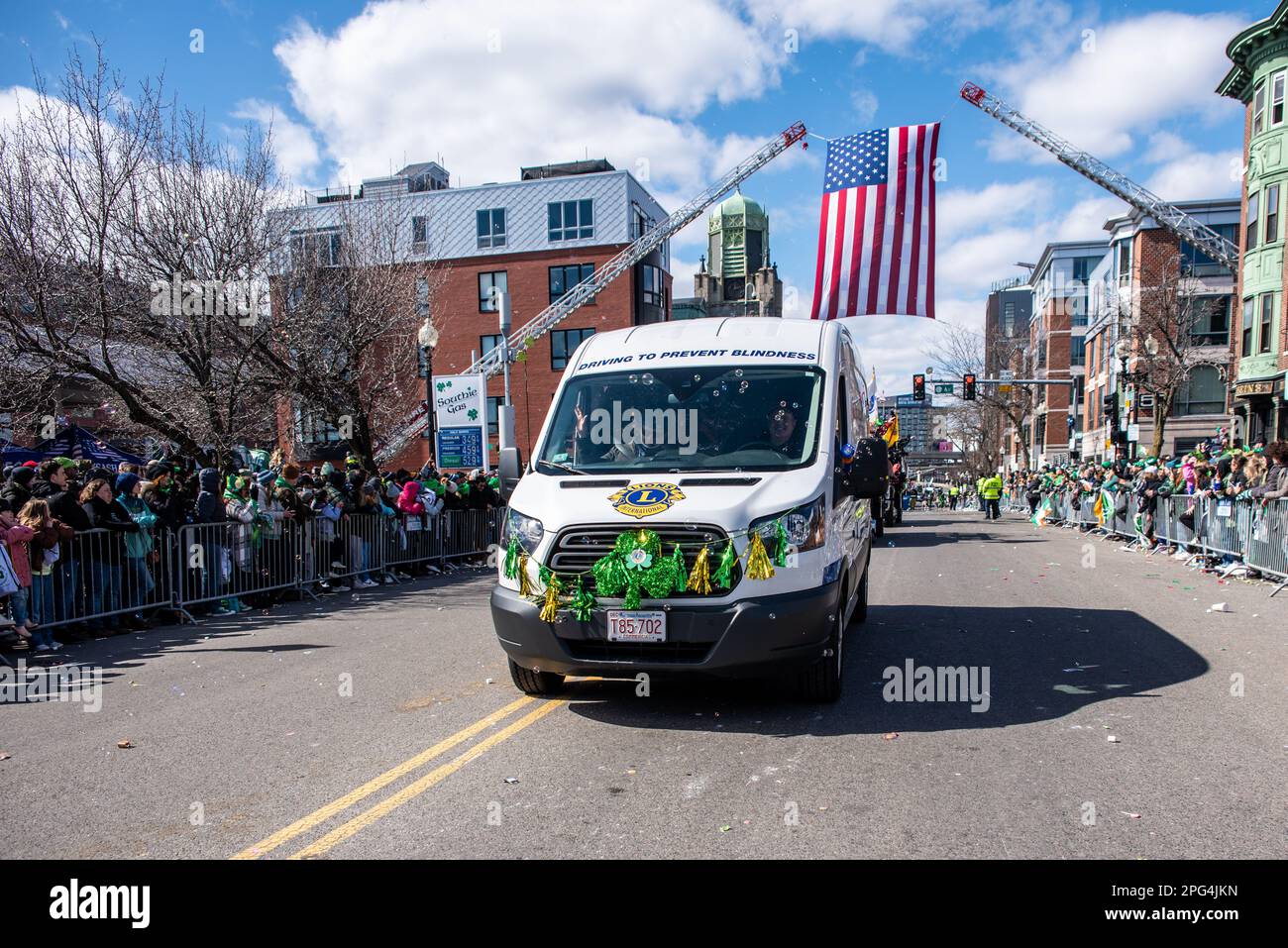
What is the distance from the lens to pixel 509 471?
673 centimetres

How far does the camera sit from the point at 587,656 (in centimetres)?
547

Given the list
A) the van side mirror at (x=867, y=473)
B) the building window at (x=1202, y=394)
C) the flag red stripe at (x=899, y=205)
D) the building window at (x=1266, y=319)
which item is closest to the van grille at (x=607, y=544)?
the van side mirror at (x=867, y=473)

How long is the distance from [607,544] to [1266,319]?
33.8m

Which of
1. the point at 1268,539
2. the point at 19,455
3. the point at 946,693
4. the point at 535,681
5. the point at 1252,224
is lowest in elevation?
the point at 946,693

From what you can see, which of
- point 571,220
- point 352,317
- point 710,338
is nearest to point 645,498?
point 710,338

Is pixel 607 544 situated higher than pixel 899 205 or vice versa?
pixel 899 205

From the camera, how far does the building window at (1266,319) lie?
3048cm

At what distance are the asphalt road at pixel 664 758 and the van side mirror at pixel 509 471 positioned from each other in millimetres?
1496

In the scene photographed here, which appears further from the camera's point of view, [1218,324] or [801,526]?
[1218,324]

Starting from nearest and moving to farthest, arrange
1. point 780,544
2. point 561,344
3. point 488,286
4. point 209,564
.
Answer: point 780,544, point 209,564, point 561,344, point 488,286

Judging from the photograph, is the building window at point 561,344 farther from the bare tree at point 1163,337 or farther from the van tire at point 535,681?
the van tire at point 535,681

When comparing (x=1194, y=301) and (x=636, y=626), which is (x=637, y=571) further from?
(x=1194, y=301)

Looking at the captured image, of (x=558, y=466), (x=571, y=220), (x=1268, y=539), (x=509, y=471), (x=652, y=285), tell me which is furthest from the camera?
(x=652, y=285)
